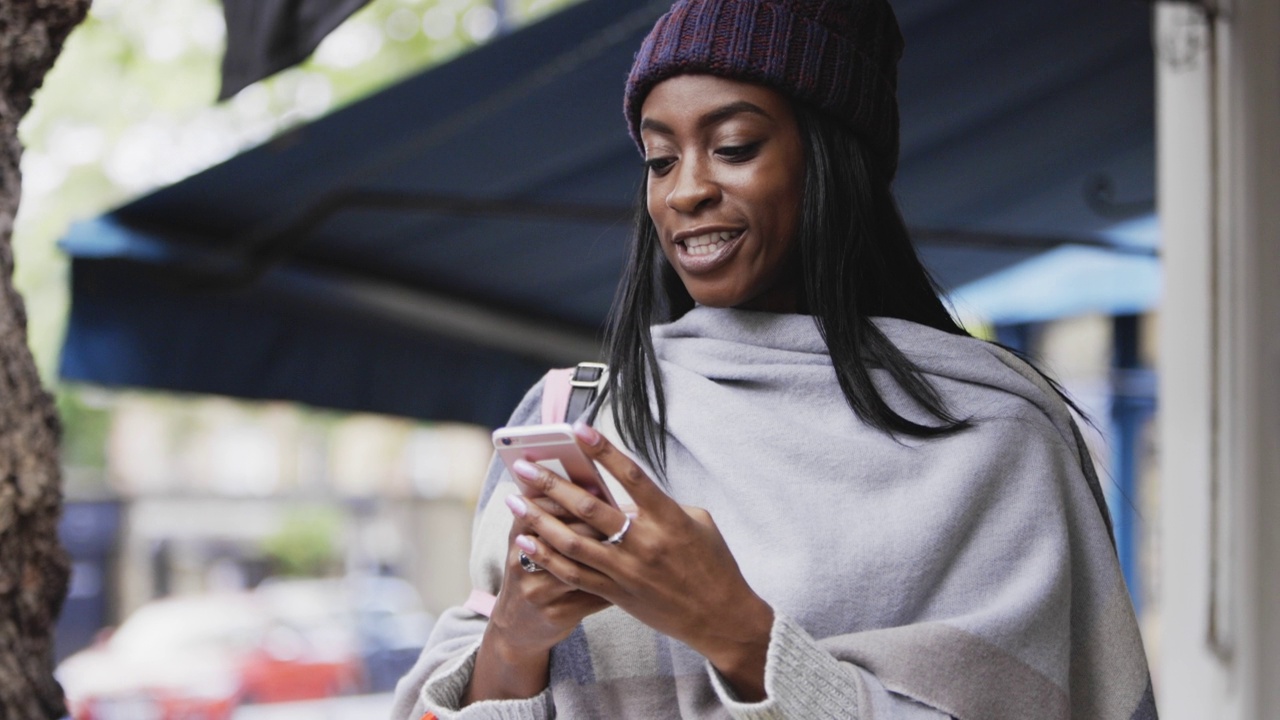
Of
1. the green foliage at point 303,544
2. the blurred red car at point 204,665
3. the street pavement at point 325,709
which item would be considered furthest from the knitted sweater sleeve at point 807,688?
the green foliage at point 303,544

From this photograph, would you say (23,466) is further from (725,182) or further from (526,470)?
(725,182)

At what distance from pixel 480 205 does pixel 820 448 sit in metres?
2.95

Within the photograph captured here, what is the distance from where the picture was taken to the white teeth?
175 centimetres

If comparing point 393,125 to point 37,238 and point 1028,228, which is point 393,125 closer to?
point 1028,228

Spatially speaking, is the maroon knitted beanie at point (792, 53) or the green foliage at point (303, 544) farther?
the green foliage at point (303, 544)

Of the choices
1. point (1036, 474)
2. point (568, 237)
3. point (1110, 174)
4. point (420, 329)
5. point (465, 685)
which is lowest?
point (465, 685)

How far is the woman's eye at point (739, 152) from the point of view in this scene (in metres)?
1.73

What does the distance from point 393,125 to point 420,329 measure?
1321mm

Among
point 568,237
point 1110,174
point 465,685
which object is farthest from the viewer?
point 1110,174

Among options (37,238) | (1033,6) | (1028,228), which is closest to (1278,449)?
(1033,6)

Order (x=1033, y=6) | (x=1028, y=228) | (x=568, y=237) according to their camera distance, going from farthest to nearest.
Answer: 1. (x=1028, y=228)
2. (x=568, y=237)
3. (x=1033, y=6)

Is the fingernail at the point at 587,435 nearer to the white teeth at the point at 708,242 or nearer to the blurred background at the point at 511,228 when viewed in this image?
the white teeth at the point at 708,242

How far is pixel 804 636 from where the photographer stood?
147 centimetres

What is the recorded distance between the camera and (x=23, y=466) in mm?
1584
